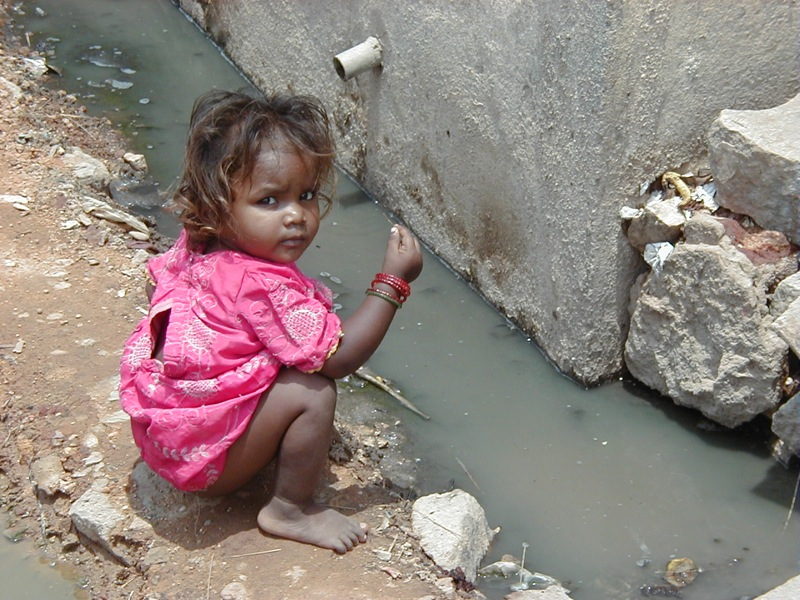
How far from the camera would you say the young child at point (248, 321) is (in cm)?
232

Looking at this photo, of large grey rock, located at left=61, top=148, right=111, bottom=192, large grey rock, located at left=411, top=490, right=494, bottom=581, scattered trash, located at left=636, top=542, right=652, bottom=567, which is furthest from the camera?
large grey rock, located at left=61, top=148, right=111, bottom=192

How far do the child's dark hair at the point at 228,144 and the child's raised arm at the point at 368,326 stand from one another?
0.28 meters

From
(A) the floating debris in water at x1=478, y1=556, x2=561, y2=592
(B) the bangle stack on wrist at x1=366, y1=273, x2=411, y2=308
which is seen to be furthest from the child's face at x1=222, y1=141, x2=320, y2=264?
(A) the floating debris in water at x1=478, y1=556, x2=561, y2=592

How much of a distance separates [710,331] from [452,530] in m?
1.13

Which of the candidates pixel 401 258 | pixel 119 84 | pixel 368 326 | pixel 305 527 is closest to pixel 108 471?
pixel 305 527

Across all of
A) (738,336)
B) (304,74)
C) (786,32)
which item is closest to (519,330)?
(738,336)

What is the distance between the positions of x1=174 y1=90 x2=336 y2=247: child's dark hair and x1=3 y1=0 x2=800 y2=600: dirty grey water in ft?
4.19

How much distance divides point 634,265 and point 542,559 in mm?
1090

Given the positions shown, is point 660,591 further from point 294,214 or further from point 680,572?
point 294,214

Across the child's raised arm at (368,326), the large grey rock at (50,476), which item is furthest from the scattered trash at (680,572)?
the large grey rock at (50,476)

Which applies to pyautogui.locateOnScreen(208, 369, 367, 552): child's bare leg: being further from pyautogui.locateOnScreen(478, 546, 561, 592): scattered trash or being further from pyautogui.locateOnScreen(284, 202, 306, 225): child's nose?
pyautogui.locateOnScreen(478, 546, 561, 592): scattered trash

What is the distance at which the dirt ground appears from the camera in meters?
2.47

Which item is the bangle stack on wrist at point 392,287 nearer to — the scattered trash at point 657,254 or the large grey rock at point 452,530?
the large grey rock at point 452,530

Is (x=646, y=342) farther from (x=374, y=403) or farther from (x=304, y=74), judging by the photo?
(x=304, y=74)
